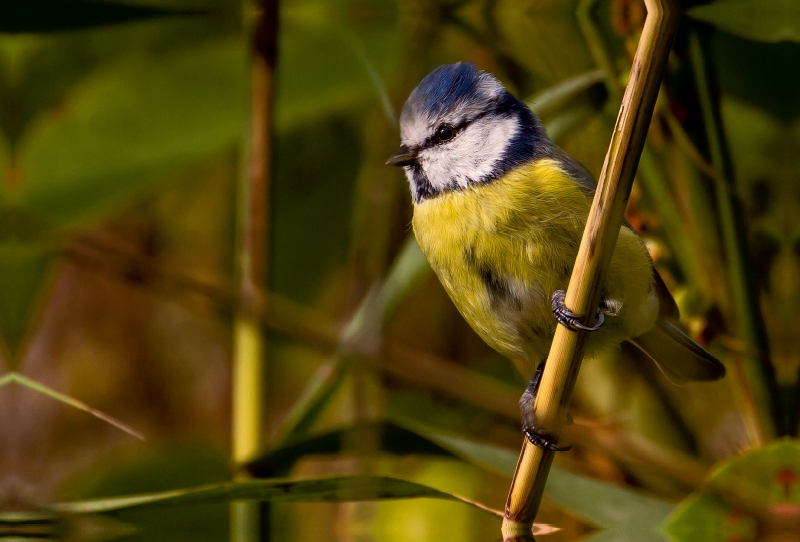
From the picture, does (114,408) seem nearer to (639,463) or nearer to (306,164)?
(306,164)

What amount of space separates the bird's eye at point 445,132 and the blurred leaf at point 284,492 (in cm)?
34

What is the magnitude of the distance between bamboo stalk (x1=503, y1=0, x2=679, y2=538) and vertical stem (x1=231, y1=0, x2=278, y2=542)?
11.0 inches

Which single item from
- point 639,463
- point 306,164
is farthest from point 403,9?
point 639,463

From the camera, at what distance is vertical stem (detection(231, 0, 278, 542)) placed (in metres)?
0.72

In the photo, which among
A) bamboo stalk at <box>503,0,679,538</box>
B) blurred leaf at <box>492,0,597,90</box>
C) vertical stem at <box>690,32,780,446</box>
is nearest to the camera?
bamboo stalk at <box>503,0,679,538</box>

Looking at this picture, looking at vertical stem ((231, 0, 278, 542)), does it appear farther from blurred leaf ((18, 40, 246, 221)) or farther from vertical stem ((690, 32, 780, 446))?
vertical stem ((690, 32, 780, 446))

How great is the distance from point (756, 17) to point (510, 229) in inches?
16.6

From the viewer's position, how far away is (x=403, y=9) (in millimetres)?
1107

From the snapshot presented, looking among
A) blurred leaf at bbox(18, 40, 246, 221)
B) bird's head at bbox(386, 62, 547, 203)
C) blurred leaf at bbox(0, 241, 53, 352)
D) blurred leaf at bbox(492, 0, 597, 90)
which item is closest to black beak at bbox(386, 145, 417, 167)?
bird's head at bbox(386, 62, 547, 203)

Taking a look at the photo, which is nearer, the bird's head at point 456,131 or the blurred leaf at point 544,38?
the bird's head at point 456,131

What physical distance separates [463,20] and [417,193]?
348 millimetres

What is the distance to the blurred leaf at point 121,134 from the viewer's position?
3.18 ft

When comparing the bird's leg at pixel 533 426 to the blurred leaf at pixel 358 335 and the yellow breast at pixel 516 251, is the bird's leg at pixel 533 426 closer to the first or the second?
the yellow breast at pixel 516 251

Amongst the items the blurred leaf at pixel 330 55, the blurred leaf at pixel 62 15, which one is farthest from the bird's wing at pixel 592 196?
the blurred leaf at pixel 62 15
